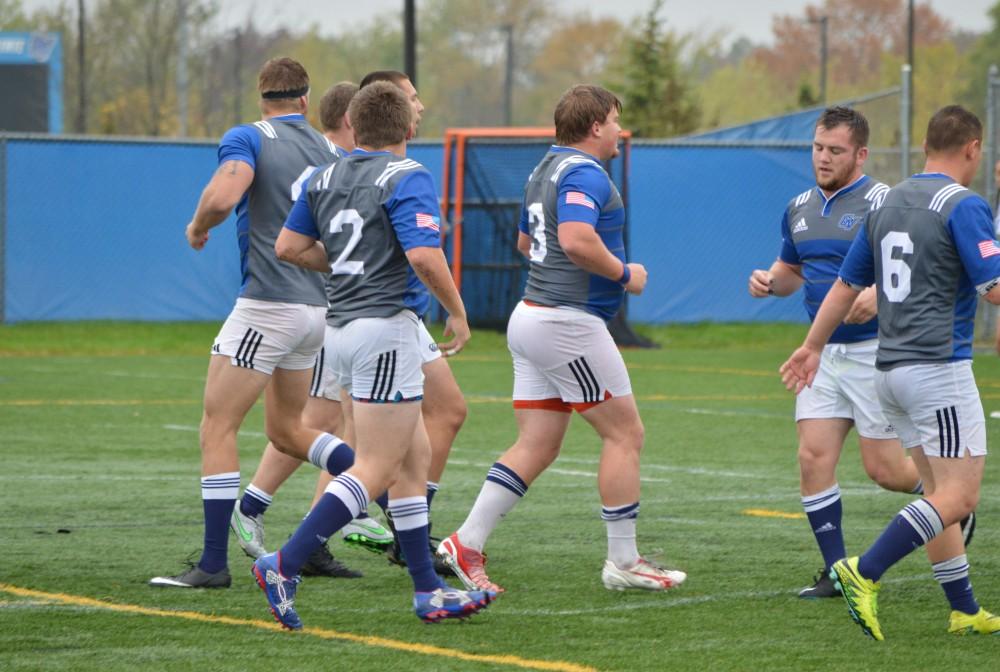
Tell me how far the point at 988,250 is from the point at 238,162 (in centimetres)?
306

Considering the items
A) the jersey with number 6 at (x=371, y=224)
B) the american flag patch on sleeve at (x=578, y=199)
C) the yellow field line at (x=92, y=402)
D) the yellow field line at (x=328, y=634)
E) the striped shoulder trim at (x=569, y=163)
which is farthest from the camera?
the yellow field line at (x=92, y=402)

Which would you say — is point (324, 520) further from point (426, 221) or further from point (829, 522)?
point (829, 522)

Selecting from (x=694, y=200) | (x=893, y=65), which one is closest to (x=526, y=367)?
(x=694, y=200)

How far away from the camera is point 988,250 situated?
5.80 m

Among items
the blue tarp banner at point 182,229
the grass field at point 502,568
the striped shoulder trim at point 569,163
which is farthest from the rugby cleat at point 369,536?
the blue tarp banner at point 182,229

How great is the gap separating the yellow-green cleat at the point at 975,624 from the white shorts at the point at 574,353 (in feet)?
5.22

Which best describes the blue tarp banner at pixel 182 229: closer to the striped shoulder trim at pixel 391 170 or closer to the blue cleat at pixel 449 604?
the striped shoulder trim at pixel 391 170

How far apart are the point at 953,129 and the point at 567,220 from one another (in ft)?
5.07

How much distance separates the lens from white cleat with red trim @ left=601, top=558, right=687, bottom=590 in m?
6.91

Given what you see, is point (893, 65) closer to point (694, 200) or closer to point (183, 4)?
point (183, 4)

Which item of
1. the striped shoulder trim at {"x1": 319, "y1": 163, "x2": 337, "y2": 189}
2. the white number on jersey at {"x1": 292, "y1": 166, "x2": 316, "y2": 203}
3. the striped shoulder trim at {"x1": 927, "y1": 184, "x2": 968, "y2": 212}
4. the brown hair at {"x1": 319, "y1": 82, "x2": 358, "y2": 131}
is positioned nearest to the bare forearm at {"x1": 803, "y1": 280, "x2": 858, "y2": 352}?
the striped shoulder trim at {"x1": 927, "y1": 184, "x2": 968, "y2": 212}

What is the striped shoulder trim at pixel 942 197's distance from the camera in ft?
19.4

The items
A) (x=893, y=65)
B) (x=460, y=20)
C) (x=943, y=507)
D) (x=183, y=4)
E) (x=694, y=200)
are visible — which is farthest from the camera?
(x=460, y=20)

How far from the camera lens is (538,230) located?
6.99m
